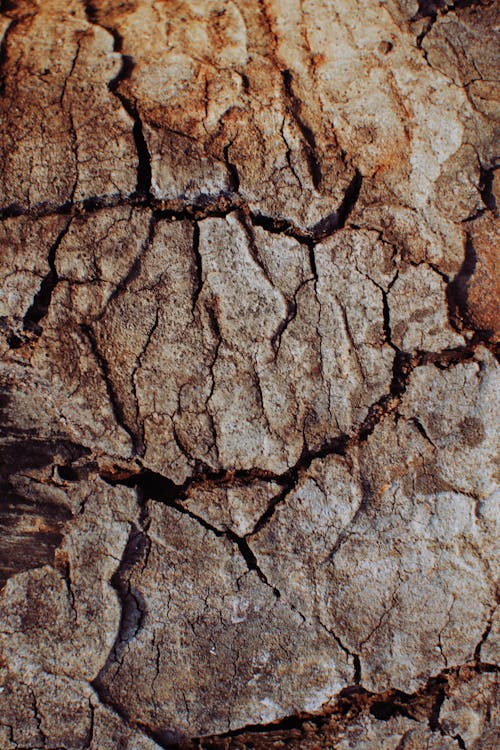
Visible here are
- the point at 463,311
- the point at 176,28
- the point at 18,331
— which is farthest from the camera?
the point at 176,28

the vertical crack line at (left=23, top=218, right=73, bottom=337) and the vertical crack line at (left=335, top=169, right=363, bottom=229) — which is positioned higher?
the vertical crack line at (left=335, top=169, right=363, bottom=229)

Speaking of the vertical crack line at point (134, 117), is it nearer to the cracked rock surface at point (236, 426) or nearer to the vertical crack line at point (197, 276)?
the cracked rock surface at point (236, 426)

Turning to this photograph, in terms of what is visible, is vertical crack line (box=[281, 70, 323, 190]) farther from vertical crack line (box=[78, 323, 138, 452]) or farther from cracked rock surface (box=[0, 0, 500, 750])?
vertical crack line (box=[78, 323, 138, 452])

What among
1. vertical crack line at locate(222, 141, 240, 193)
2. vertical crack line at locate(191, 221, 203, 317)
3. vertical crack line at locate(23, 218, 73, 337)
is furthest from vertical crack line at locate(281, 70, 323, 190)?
vertical crack line at locate(23, 218, 73, 337)

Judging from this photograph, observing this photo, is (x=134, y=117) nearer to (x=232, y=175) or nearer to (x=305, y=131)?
(x=232, y=175)

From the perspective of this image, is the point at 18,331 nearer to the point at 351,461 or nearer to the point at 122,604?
the point at 122,604

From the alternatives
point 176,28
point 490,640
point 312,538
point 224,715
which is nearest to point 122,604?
point 224,715

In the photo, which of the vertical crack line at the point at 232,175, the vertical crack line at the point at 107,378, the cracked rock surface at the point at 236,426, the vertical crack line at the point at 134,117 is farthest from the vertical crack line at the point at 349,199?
the vertical crack line at the point at 107,378
